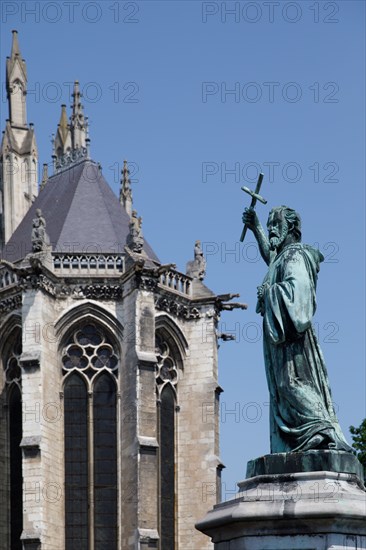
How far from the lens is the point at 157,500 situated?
3628 centimetres

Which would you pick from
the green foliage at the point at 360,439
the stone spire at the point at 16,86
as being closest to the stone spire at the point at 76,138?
the stone spire at the point at 16,86

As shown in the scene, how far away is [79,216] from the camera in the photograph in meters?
40.5

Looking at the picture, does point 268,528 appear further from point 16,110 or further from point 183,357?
point 16,110

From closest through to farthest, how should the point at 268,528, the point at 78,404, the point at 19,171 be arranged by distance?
the point at 268,528 < the point at 78,404 < the point at 19,171

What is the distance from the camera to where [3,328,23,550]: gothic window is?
37000 millimetres

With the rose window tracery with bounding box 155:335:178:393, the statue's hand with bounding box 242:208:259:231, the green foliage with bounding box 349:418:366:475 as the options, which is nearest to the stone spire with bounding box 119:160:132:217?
the rose window tracery with bounding box 155:335:178:393

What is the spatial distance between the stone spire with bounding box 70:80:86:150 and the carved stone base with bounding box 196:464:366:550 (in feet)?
110

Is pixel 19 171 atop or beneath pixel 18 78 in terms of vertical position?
beneath

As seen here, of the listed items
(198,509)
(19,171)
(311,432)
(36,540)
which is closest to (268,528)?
(311,432)

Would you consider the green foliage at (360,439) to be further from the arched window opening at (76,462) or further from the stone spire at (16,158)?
the stone spire at (16,158)

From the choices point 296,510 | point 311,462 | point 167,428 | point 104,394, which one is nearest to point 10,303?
point 104,394

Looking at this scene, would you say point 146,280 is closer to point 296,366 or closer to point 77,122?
point 77,122

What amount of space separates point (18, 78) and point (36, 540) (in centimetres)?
1651

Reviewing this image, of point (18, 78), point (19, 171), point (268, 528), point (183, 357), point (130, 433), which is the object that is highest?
point (18, 78)
